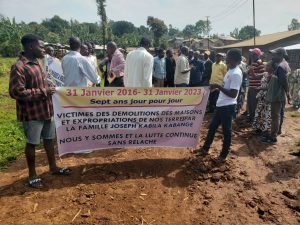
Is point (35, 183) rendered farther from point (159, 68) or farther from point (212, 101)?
point (212, 101)

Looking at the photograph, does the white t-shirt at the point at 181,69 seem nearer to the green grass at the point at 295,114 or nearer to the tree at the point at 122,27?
the green grass at the point at 295,114

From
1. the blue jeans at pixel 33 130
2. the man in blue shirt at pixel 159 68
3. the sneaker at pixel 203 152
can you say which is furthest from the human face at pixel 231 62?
the man in blue shirt at pixel 159 68

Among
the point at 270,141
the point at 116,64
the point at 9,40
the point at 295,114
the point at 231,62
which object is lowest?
the point at 270,141

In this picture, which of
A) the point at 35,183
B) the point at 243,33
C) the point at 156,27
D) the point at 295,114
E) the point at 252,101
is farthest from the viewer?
the point at 243,33

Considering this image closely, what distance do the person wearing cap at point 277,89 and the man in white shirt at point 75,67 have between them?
12.3 feet

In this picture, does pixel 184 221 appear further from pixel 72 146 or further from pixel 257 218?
pixel 72 146

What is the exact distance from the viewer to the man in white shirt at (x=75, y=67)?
5.22m

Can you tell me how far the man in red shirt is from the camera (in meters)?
3.94

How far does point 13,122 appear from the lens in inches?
329

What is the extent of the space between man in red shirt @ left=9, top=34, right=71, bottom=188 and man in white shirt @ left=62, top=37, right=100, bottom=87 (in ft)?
3.11

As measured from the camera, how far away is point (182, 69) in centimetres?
869

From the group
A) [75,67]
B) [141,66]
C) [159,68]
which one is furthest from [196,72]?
[75,67]

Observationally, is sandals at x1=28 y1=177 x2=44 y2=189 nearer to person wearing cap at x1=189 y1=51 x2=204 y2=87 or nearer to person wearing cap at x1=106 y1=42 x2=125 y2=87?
person wearing cap at x1=106 y1=42 x2=125 y2=87

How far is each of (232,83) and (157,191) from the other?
2136mm
